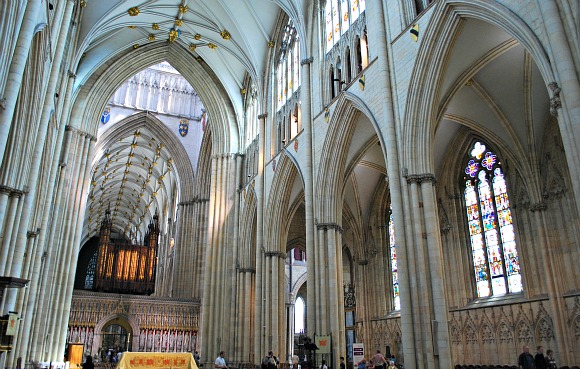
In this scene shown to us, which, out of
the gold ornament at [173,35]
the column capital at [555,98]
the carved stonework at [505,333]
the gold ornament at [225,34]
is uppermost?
the gold ornament at [173,35]

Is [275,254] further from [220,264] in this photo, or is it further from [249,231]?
[220,264]

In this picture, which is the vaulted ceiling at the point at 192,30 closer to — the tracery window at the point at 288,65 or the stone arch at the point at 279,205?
the tracery window at the point at 288,65

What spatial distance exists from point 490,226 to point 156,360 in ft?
37.1

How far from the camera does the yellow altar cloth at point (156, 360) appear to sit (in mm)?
12724

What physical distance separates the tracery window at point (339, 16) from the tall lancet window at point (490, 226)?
247 inches

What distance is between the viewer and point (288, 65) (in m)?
20.1

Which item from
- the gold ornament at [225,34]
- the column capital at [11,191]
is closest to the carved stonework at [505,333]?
the column capital at [11,191]

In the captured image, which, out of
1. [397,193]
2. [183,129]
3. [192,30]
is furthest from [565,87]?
[183,129]

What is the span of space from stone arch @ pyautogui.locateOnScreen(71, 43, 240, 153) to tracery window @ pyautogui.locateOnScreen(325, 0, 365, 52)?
1007 centimetres

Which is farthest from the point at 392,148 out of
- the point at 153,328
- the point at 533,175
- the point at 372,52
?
the point at 153,328

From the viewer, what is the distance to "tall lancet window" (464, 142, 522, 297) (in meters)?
15.3

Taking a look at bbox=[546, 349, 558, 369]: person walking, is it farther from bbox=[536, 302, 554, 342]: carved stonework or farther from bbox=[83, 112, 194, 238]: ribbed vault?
bbox=[83, 112, 194, 238]: ribbed vault

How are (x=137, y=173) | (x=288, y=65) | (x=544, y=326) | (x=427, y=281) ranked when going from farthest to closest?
(x=137, y=173)
(x=288, y=65)
(x=544, y=326)
(x=427, y=281)

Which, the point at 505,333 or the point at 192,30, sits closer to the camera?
the point at 505,333
